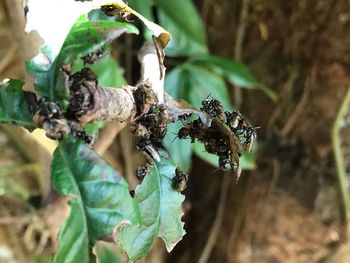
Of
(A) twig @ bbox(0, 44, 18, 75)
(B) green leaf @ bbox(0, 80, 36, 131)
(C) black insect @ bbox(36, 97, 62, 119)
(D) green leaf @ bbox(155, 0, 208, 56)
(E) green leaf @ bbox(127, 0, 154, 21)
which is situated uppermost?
(C) black insect @ bbox(36, 97, 62, 119)

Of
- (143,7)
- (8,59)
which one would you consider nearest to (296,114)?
(143,7)

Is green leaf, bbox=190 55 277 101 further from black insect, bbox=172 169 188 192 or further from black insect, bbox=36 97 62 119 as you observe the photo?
black insect, bbox=36 97 62 119

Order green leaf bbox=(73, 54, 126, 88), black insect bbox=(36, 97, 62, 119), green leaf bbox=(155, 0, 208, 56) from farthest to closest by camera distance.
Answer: green leaf bbox=(155, 0, 208, 56) → green leaf bbox=(73, 54, 126, 88) → black insect bbox=(36, 97, 62, 119)

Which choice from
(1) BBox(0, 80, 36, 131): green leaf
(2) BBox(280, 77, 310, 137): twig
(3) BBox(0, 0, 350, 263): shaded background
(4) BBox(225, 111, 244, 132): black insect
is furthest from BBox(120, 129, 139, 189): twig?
(1) BBox(0, 80, 36, 131): green leaf

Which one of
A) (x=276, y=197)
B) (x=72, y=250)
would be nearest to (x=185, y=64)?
(x=276, y=197)

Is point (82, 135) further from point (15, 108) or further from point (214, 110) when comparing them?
point (214, 110)

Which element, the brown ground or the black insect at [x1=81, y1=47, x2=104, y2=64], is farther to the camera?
the brown ground
